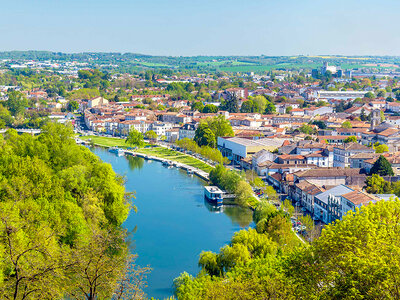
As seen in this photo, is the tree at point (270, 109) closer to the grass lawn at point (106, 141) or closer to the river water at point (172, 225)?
the grass lawn at point (106, 141)

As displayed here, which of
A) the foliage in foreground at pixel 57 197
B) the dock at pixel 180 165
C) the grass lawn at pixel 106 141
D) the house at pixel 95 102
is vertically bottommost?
the grass lawn at pixel 106 141

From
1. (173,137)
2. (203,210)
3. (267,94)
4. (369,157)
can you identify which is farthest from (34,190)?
(267,94)

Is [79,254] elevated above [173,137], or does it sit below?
above

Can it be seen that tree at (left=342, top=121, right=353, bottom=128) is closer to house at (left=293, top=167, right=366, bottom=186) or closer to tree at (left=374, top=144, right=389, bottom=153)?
tree at (left=374, top=144, right=389, bottom=153)

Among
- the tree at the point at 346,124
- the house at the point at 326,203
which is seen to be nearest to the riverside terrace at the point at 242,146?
the tree at the point at 346,124

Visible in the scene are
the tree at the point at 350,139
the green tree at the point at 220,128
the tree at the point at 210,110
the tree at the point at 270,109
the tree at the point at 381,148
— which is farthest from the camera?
the tree at the point at 270,109

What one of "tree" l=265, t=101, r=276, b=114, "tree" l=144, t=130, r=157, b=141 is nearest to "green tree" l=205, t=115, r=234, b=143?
"tree" l=144, t=130, r=157, b=141

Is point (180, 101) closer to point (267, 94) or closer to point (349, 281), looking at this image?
point (267, 94)
